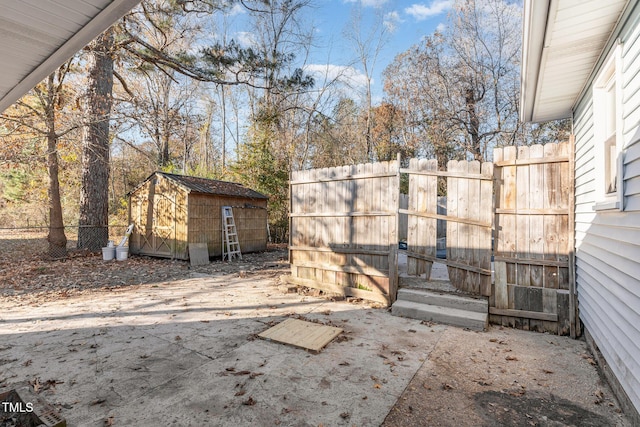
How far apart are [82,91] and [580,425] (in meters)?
13.4

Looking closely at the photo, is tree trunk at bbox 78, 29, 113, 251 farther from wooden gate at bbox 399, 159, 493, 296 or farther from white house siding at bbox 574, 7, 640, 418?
white house siding at bbox 574, 7, 640, 418

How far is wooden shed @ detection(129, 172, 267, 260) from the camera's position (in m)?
9.56

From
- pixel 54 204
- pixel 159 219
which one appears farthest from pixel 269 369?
pixel 54 204

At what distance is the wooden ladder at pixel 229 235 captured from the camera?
404 inches

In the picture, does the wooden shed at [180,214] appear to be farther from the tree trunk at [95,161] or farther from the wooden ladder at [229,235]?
the tree trunk at [95,161]

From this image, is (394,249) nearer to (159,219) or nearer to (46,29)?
(46,29)

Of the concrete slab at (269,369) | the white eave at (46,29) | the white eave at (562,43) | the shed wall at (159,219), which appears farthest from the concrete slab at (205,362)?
the shed wall at (159,219)

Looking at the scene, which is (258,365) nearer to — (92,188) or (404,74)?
(92,188)

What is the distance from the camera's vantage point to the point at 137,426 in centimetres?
212

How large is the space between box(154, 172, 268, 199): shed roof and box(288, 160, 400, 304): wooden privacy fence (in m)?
4.72

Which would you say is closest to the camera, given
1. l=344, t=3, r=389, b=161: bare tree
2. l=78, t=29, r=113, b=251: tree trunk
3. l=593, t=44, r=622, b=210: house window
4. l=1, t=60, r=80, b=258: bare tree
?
l=593, t=44, r=622, b=210: house window

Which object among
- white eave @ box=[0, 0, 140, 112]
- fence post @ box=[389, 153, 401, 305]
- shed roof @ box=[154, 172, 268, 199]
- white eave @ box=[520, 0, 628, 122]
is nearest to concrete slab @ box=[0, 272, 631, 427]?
fence post @ box=[389, 153, 401, 305]

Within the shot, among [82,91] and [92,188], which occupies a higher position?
[82,91]

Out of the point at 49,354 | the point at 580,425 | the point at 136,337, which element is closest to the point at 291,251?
the point at 136,337
